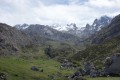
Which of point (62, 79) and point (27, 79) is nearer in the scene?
point (27, 79)

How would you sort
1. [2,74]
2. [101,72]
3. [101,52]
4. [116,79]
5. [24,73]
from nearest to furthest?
1. [116,79]
2. [2,74]
3. [101,72]
4. [24,73]
5. [101,52]

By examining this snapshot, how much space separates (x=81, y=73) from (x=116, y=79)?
27597 mm

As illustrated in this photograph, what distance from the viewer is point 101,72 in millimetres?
106188

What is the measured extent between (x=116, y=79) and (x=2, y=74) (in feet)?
127

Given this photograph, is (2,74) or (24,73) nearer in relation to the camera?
(2,74)

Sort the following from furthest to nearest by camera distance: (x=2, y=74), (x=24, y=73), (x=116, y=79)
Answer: (x=24, y=73), (x=2, y=74), (x=116, y=79)

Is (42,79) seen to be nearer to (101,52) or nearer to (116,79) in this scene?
(116,79)

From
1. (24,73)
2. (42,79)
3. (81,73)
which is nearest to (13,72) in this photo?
(24,73)

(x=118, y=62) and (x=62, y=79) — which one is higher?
(x=118, y=62)

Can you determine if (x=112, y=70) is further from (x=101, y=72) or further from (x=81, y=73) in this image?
(x=81, y=73)

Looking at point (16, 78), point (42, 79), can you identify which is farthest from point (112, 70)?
point (16, 78)

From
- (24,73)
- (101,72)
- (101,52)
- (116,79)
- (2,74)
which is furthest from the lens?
(101,52)

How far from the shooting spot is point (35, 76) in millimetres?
111938

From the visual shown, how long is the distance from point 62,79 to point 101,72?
15829 mm
